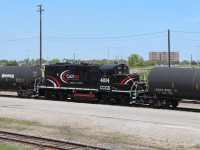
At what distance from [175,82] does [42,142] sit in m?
14.5

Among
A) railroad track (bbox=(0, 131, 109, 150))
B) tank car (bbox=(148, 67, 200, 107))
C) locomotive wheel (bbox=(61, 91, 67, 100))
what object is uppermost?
tank car (bbox=(148, 67, 200, 107))

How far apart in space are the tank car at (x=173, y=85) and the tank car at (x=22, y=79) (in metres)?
14.3

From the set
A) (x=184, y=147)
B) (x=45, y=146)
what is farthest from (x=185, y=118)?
(x=45, y=146)

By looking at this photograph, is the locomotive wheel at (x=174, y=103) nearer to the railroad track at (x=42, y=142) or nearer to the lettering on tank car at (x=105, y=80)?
the lettering on tank car at (x=105, y=80)

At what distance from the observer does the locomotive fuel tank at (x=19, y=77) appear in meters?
38.6

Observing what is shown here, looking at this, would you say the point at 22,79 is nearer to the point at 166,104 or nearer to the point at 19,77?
the point at 19,77

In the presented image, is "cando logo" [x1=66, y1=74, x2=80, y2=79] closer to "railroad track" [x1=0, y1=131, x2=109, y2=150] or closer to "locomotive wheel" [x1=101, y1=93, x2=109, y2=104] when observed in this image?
"locomotive wheel" [x1=101, y1=93, x2=109, y2=104]

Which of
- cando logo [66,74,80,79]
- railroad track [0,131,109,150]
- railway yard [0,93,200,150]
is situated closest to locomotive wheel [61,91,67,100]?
cando logo [66,74,80,79]

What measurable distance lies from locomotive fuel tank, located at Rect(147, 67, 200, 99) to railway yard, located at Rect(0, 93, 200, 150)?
1.76 m

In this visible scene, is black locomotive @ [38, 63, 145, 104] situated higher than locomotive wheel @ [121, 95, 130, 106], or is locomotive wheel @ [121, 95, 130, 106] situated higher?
black locomotive @ [38, 63, 145, 104]

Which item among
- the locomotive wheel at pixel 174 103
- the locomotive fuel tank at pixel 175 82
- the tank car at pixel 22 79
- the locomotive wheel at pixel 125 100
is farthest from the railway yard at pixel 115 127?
the tank car at pixel 22 79

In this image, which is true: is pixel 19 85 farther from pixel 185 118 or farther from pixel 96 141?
pixel 96 141

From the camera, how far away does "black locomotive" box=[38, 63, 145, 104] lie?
3122 cm

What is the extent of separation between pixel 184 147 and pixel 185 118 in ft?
29.7
